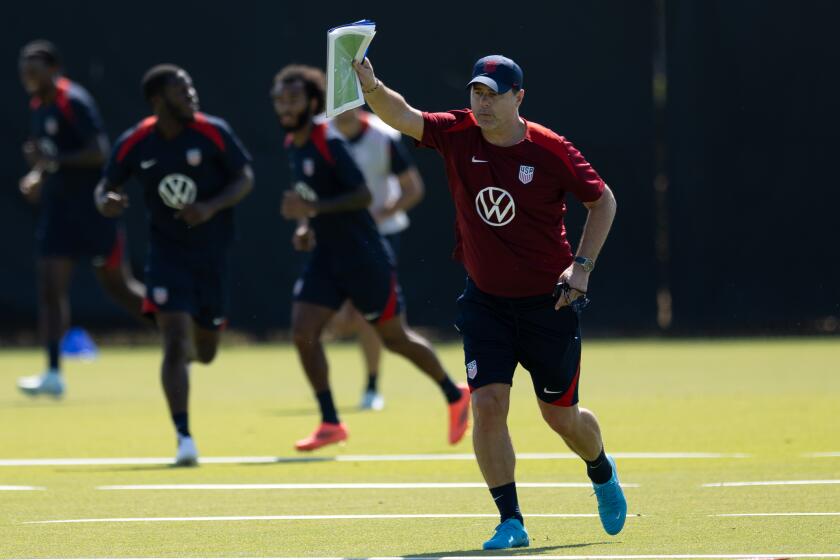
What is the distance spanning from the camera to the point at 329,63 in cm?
703

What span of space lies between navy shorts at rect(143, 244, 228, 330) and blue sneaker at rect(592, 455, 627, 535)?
3828mm

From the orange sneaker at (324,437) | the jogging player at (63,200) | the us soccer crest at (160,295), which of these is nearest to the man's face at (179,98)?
the us soccer crest at (160,295)

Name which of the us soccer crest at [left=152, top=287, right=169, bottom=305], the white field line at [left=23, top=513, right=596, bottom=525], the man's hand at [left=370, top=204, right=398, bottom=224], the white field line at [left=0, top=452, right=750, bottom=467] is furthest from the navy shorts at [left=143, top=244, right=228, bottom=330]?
the man's hand at [left=370, top=204, right=398, bottom=224]

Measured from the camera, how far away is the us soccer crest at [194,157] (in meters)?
10.5

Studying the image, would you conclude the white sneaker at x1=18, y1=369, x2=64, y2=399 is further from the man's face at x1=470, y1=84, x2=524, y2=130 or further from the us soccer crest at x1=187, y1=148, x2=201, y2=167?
the man's face at x1=470, y1=84, x2=524, y2=130

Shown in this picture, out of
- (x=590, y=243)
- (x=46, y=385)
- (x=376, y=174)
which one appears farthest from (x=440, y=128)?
(x=46, y=385)

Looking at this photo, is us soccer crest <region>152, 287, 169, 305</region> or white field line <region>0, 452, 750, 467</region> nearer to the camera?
white field line <region>0, 452, 750, 467</region>

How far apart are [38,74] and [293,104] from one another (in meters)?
4.17

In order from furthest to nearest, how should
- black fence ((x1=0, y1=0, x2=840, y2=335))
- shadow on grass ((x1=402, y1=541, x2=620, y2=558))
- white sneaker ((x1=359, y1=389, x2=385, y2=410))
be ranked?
black fence ((x1=0, y1=0, x2=840, y2=335)), white sneaker ((x1=359, y1=389, x2=385, y2=410)), shadow on grass ((x1=402, y1=541, x2=620, y2=558))

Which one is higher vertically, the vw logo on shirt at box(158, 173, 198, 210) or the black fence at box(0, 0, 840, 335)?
the vw logo on shirt at box(158, 173, 198, 210)

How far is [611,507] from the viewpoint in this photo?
706 cm

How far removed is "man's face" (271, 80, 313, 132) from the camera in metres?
10.8

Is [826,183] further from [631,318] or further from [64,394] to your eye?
[64,394]

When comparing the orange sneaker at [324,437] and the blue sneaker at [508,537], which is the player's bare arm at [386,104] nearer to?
the blue sneaker at [508,537]
